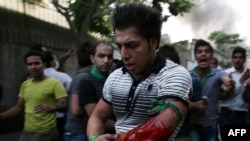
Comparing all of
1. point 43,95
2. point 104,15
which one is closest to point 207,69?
point 43,95

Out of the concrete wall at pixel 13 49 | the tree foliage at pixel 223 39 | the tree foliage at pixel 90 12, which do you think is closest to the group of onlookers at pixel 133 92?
the concrete wall at pixel 13 49

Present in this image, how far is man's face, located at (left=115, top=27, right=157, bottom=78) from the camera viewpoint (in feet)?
6.10

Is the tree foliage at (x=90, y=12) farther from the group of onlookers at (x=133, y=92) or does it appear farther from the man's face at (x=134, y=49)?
the man's face at (x=134, y=49)

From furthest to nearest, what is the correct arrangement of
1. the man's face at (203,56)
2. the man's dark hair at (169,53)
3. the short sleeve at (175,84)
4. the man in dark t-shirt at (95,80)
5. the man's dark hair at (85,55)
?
the man's face at (203,56) → the man's dark hair at (85,55) → the man's dark hair at (169,53) → the man in dark t-shirt at (95,80) → the short sleeve at (175,84)

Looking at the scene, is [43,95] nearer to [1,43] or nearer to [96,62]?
[96,62]

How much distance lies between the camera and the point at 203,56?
4.54 meters

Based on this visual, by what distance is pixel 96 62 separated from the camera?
3.86 m

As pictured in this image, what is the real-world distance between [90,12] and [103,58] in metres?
7.43

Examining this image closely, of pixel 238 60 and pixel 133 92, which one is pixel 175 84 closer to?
pixel 133 92

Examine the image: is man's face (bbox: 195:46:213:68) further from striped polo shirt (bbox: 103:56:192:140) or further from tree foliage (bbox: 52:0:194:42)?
tree foliage (bbox: 52:0:194:42)

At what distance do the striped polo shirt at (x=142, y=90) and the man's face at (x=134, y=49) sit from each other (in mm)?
78

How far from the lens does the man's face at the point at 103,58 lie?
3789mm

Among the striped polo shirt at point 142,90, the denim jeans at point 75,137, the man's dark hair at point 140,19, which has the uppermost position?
the man's dark hair at point 140,19

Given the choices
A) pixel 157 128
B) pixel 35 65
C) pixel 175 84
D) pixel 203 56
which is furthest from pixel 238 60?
pixel 157 128
